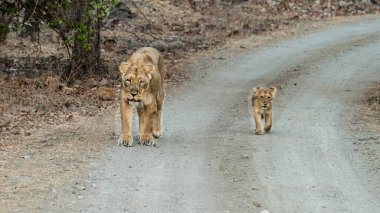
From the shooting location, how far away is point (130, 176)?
34.6 feet

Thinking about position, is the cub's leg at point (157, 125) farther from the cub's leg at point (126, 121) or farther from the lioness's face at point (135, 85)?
the lioness's face at point (135, 85)


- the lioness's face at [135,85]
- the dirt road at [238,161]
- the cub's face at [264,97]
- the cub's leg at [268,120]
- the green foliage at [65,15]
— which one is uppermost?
the green foliage at [65,15]

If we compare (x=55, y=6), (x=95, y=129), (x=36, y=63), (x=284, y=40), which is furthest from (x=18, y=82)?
(x=284, y=40)

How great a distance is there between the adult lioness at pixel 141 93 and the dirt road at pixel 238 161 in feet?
0.90

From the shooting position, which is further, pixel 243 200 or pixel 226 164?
pixel 226 164

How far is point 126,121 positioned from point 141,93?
19.7 inches

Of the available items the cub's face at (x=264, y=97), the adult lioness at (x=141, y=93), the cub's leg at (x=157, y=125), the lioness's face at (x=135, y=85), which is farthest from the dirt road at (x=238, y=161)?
the lioness's face at (x=135, y=85)

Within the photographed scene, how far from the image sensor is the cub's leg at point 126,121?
12.2m

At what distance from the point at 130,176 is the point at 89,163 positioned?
97 centimetres

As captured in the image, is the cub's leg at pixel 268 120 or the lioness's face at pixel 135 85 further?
the cub's leg at pixel 268 120

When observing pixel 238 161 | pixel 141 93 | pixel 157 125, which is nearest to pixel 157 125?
pixel 157 125

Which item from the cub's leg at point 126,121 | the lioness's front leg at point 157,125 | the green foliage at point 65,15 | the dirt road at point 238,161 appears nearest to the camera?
the dirt road at point 238,161

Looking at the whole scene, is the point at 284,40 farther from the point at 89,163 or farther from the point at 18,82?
the point at 89,163

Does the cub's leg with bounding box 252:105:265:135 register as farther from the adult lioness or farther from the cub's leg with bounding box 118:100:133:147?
the cub's leg with bounding box 118:100:133:147
